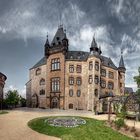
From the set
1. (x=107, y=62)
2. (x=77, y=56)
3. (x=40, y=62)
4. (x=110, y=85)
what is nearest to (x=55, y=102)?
(x=77, y=56)

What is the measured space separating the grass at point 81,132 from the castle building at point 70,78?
28247 millimetres

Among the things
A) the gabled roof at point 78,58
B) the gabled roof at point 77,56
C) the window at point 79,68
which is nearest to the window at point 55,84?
the window at point 79,68

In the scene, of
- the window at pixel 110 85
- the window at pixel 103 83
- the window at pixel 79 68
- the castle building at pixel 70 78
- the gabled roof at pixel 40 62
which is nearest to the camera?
the castle building at pixel 70 78

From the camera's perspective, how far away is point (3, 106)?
215ft

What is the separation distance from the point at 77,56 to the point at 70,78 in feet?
22.4

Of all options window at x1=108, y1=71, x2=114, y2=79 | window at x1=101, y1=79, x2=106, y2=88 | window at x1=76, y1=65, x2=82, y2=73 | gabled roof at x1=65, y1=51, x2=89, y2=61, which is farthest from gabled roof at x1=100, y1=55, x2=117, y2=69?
window at x1=76, y1=65, x2=82, y2=73

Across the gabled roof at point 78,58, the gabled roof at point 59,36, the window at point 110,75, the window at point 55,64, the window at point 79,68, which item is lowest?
the window at point 110,75

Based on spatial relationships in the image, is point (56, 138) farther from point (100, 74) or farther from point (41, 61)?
point (41, 61)

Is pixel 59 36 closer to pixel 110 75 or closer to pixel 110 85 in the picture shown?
pixel 110 75

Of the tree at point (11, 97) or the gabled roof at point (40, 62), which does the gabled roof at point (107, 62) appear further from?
the tree at point (11, 97)

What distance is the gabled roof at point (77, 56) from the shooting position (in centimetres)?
7008

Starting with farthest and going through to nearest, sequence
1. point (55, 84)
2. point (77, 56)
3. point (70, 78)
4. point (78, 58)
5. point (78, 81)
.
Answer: point (77, 56) < point (78, 58) < point (55, 84) < point (78, 81) < point (70, 78)

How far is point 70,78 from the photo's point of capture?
69062 millimetres

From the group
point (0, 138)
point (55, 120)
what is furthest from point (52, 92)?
point (0, 138)
